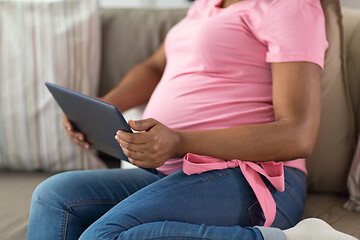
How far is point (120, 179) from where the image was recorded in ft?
3.76

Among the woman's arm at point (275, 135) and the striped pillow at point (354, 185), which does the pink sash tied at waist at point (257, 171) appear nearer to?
the woman's arm at point (275, 135)

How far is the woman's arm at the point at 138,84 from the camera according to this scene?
4.80 feet

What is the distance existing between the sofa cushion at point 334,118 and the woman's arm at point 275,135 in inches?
9.7

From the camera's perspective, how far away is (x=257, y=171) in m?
1.05

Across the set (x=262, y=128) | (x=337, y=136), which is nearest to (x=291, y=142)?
(x=262, y=128)

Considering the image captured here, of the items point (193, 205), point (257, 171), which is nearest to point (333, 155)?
point (257, 171)

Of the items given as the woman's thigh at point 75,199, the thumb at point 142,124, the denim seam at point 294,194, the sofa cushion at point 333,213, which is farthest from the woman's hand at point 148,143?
the sofa cushion at point 333,213

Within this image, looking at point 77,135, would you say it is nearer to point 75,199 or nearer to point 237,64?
point 75,199

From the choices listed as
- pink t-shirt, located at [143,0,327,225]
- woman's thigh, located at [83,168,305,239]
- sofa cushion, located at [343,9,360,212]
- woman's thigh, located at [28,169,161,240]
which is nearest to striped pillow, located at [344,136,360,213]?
sofa cushion, located at [343,9,360,212]

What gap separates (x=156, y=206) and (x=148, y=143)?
0.13 m

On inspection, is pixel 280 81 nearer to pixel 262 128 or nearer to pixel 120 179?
pixel 262 128

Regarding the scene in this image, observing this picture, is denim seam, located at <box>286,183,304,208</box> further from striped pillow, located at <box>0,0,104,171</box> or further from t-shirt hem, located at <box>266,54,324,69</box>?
striped pillow, located at <box>0,0,104,171</box>

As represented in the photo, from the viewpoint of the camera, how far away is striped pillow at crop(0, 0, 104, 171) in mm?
1510

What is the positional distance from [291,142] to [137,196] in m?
0.35
